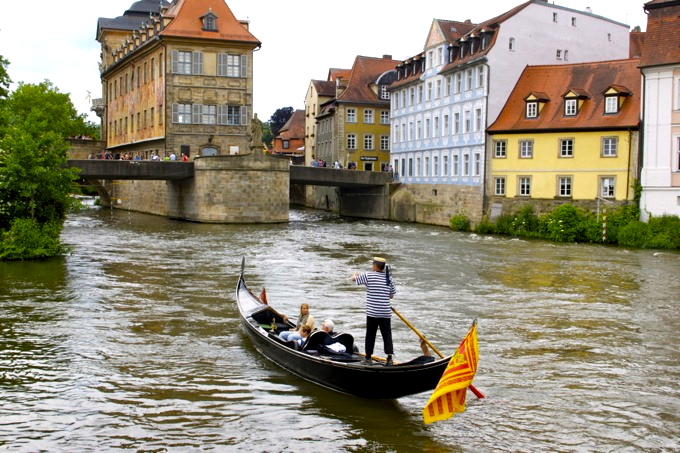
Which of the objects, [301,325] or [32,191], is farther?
[32,191]

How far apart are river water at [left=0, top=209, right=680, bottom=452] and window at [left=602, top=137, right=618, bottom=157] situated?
1080 centimetres

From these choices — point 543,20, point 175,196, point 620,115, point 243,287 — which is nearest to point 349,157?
point 175,196

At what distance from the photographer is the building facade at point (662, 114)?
3747 cm

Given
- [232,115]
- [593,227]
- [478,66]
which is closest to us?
[593,227]

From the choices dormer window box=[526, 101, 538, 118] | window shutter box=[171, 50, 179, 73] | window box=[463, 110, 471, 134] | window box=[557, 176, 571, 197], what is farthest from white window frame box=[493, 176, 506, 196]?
window shutter box=[171, 50, 179, 73]

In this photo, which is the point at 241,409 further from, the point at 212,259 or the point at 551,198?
the point at 551,198

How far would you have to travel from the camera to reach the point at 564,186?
141ft

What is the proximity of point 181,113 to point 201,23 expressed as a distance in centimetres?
659

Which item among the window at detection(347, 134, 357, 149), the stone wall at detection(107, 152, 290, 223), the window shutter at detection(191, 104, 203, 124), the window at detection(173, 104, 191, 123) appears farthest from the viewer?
the window at detection(347, 134, 357, 149)

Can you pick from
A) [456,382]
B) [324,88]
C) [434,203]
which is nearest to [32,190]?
[456,382]

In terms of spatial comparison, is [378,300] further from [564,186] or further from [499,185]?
[499,185]

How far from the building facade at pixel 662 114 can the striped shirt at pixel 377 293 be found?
2875cm

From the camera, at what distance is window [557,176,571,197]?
42875 mm

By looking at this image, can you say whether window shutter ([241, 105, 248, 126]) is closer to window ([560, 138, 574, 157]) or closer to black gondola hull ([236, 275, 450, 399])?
window ([560, 138, 574, 157])
